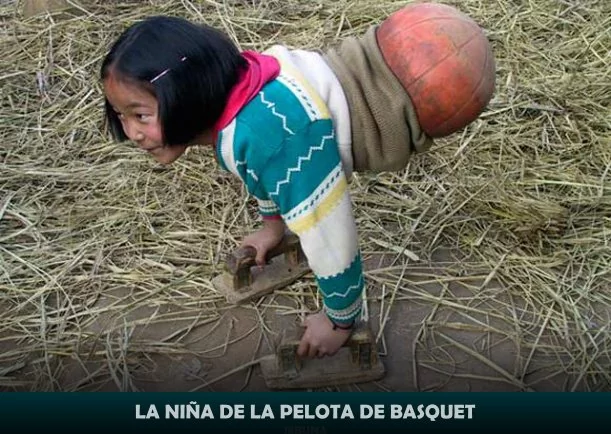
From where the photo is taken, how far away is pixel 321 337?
2.18 meters

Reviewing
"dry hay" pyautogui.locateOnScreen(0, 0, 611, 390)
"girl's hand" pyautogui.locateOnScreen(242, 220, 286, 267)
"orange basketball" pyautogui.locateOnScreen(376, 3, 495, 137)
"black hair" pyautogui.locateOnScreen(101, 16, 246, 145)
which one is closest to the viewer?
"black hair" pyautogui.locateOnScreen(101, 16, 246, 145)

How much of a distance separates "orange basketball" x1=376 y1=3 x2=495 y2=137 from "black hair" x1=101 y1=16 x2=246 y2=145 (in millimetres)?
397

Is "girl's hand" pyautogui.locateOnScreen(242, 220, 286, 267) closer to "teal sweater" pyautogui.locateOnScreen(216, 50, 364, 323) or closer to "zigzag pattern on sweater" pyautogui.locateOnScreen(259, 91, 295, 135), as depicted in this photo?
"teal sweater" pyautogui.locateOnScreen(216, 50, 364, 323)

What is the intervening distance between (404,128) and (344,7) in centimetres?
200

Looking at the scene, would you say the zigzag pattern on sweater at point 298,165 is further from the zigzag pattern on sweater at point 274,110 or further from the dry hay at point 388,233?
the dry hay at point 388,233

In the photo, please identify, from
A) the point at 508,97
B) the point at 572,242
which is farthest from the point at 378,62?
the point at 508,97

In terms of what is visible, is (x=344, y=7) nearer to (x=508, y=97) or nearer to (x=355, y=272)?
(x=508, y=97)

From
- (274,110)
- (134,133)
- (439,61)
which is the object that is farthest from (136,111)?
(439,61)

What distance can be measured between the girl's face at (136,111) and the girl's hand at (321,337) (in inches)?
25.1

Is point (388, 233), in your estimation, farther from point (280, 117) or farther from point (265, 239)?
point (280, 117)

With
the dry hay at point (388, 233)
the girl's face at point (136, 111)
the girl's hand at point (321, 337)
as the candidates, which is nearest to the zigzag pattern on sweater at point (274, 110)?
the girl's face at point (136, 111)

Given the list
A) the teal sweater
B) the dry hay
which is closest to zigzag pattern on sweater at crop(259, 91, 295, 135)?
the teal sweater

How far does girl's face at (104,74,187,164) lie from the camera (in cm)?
179

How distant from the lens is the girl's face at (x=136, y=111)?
5.86ft
